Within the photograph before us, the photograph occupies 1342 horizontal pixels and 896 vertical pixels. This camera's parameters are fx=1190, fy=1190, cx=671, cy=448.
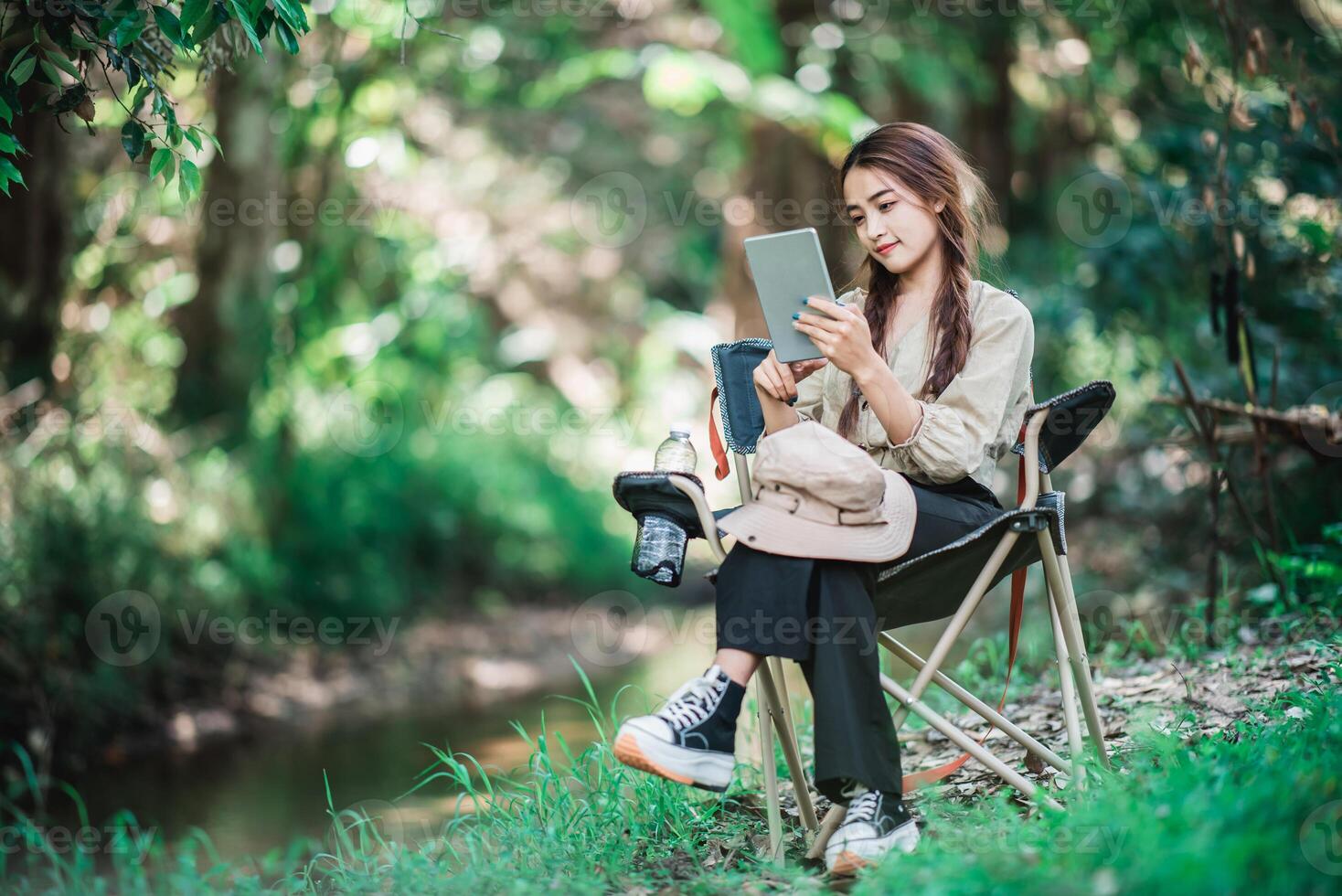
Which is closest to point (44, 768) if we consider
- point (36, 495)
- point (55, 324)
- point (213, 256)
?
point (36, 495)

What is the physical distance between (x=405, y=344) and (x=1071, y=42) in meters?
5.35

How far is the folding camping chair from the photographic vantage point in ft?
8.15

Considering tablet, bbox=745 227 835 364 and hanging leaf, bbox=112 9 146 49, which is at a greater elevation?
hanging leaf, bbox=112 9 146 49

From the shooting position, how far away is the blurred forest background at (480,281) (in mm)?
4820

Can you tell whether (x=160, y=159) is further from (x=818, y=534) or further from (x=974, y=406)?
(x=974, y=406)

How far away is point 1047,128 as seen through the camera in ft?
33.6

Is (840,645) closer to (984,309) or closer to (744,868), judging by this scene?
(744,868)

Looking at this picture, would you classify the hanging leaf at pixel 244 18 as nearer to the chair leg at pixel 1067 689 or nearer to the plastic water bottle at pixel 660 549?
the plastic water bottle at pixel 660 549

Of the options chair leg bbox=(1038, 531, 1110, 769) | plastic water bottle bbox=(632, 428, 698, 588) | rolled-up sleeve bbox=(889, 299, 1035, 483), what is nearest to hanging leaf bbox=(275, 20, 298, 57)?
plastic water bottle bbox=(632, 428, 698, 588)

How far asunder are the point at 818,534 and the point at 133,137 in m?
1.92

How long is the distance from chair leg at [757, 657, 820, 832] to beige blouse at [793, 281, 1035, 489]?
21.9 inches

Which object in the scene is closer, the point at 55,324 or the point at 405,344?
the point at 55,324

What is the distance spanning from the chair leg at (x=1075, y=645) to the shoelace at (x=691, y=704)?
76 cm

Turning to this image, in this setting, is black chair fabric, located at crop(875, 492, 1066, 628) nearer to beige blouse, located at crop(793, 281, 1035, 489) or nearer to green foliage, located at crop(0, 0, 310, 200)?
beige blouse, located at crop(793, 281, 1035, 489)
